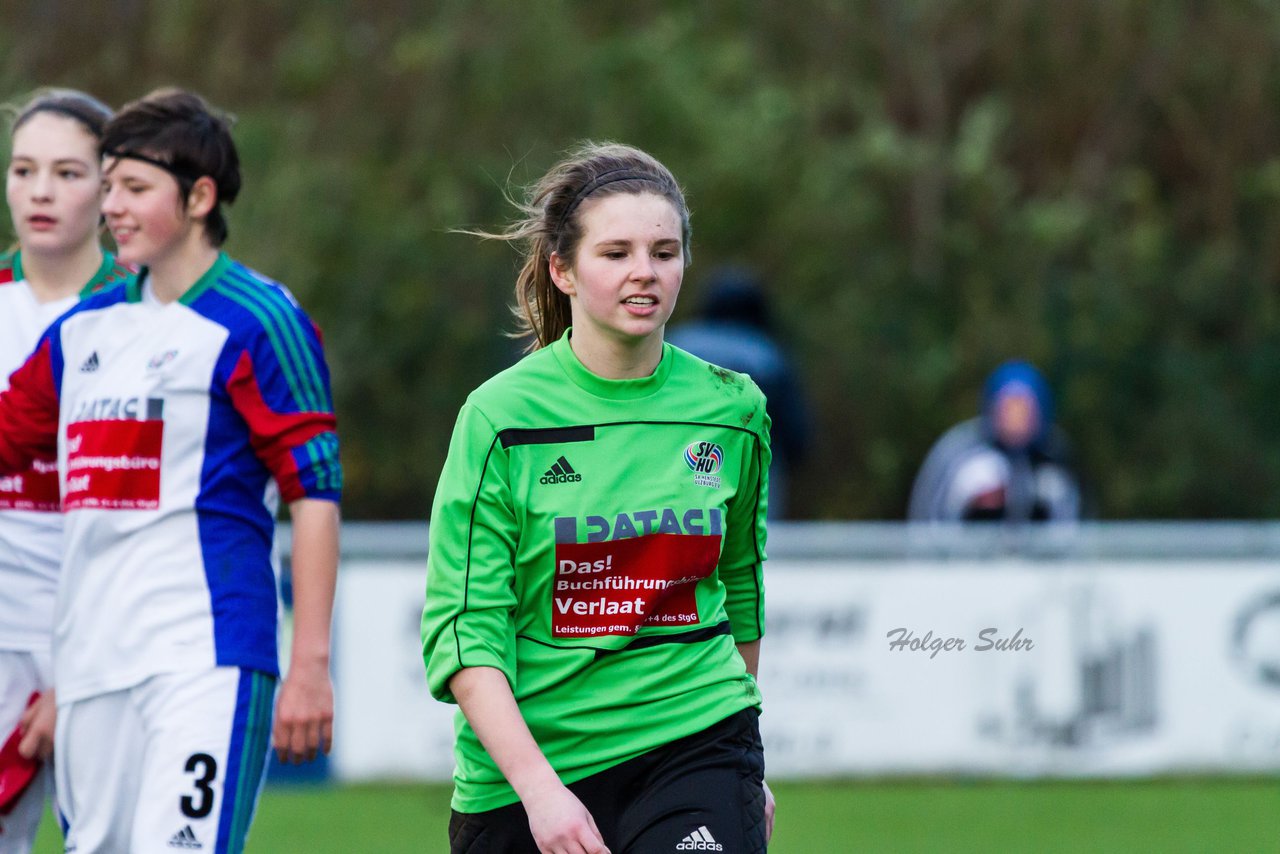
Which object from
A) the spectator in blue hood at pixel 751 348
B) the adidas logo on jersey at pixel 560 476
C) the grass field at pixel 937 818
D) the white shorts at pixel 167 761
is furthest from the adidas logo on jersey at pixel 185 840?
the spectator in blue hood at pixel 751 348

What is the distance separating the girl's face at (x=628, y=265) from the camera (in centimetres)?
353

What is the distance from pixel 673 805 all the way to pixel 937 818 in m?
5.82

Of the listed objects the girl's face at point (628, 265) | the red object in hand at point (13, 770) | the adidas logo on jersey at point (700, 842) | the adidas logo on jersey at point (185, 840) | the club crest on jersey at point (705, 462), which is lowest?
the adidas logo on jersey at point (185, 840)

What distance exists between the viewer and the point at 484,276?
17969 mm

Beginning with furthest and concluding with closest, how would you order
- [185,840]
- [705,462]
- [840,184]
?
[840,184] → [185,840] → [705,462]

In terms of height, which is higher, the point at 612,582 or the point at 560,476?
the point at 560,476

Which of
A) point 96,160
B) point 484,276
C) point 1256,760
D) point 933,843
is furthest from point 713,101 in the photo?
point 96,160

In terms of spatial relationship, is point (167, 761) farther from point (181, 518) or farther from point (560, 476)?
point (560, 476)

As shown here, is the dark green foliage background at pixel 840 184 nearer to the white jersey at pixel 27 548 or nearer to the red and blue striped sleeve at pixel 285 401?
the white jersey at pixel 27 548

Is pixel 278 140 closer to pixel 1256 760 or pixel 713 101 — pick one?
pixel 713 101

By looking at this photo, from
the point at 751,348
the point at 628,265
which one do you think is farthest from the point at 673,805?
the point at 751,348

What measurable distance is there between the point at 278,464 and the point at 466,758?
2.96 ft

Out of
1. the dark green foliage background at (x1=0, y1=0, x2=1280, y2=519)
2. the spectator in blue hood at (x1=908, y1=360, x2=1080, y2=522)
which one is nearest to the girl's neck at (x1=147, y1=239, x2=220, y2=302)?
the spectator in blue hood at (x1=908, y1=360, x2=1080, y2=522)

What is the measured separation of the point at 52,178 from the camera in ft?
14.8
